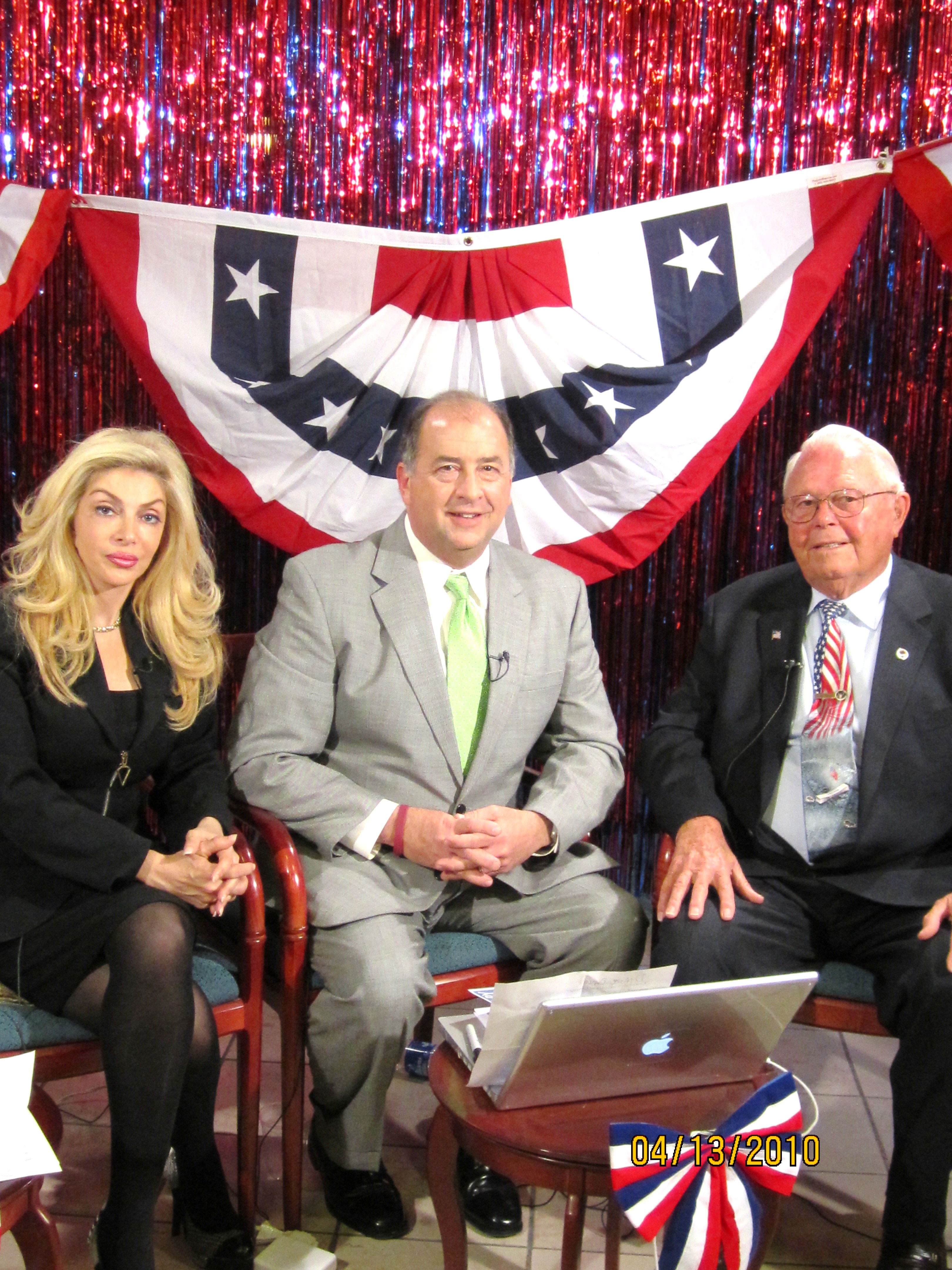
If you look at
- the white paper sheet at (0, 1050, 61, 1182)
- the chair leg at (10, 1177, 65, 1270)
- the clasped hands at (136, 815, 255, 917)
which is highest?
the clasped hands at (136, 815, 255, 917)

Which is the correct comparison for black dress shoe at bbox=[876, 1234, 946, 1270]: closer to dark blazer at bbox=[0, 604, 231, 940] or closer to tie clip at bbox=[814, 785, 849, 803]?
tie clip at bbox=[814, 785, 849, 803]

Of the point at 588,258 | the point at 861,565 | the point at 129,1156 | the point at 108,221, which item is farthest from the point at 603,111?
the point at 129,1156

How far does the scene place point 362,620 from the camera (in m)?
2.61

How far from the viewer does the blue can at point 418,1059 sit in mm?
3010

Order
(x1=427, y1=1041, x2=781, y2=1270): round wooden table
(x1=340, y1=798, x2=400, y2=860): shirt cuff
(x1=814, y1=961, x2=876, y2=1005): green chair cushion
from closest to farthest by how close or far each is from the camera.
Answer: (x1=427, y1=1041, x2=781, y2=1270): round wooden table → (x1=814, y1=961, x2=876, y2=1005): green chair cushion → (x1=340, y1=798, x2=400, y2=860): shirt cuff

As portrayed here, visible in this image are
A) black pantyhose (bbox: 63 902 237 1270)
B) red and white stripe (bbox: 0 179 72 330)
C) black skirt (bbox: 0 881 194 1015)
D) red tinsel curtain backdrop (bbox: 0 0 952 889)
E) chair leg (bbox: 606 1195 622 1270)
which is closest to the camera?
chair leg (bbox: 606 1195 622 1270)

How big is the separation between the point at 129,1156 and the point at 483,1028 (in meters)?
0.64

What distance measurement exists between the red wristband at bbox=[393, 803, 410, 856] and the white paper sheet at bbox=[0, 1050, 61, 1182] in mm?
958

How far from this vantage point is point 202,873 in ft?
7.18

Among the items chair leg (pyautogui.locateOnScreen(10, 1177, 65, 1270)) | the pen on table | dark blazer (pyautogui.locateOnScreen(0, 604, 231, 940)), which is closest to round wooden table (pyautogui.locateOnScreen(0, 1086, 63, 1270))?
chair leg (pyautogui.locateOnScreen(10, 1177, 65, 1270))

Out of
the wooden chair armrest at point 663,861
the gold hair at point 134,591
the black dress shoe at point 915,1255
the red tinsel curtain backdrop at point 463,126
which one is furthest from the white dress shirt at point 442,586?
the black dress shoe at point 915,1255

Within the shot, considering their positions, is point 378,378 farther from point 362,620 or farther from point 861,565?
point 861,565

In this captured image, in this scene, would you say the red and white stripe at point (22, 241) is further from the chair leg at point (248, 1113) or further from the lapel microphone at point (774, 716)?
the lapel microphone at point (774, 716)

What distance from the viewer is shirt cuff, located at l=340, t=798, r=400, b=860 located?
2473 millimetres
